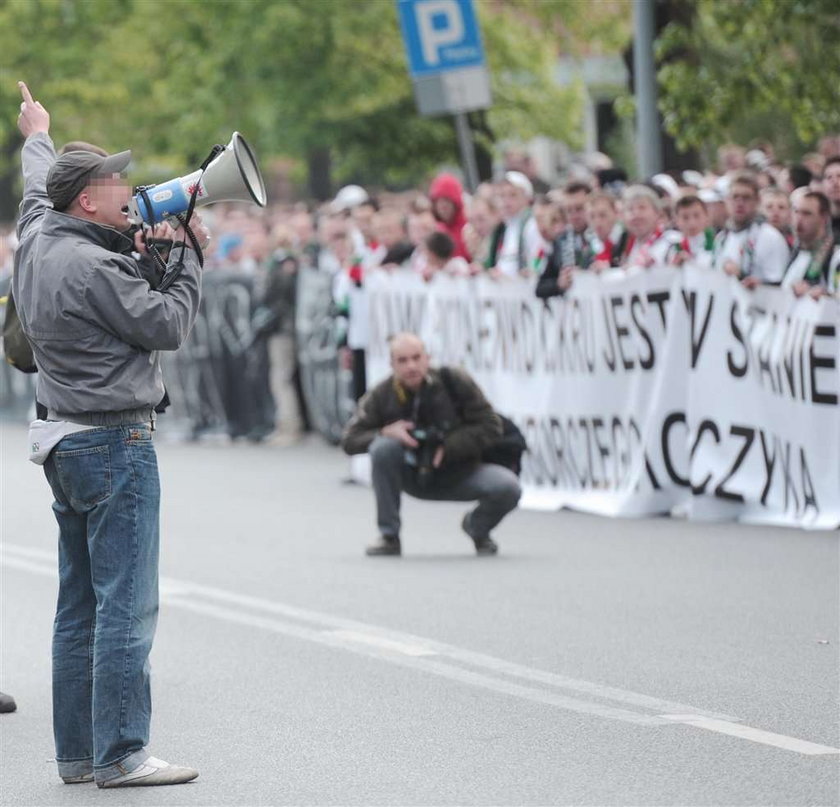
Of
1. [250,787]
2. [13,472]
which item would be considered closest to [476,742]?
[250,787]

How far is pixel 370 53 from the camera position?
29.8 meters

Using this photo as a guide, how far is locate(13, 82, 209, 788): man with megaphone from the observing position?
6.57 m

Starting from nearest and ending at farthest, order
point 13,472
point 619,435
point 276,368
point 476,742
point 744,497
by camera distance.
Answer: point 476,742, point 744,497, point 619,435, point 13,472, point 276,368

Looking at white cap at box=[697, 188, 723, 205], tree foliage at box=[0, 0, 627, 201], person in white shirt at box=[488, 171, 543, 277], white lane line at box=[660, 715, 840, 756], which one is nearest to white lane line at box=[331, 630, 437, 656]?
Result: white lane line at box=[660, 715, 840, 756]

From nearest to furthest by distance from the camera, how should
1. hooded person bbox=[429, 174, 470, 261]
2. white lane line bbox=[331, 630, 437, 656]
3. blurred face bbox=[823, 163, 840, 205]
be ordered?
white lane line bbox=[331, 630, 437, 656] < blurred face bbox=[823, 163, 840, 205] < hooded person bbox=[429, 174, 470, 261]

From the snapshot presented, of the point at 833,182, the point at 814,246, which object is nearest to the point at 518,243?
the point at 833,182

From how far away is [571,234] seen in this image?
1532cm

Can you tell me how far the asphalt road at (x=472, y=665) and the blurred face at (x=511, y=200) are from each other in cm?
289

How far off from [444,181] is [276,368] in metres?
3.96

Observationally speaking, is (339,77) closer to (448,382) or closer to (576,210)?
(576,210)

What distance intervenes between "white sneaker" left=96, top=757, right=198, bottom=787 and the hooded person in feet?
34.8

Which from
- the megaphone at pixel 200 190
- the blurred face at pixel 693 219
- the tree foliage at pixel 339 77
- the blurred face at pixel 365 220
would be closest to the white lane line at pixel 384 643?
the megaphone at pixel 200 190

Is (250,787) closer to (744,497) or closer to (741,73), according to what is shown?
(744,497)

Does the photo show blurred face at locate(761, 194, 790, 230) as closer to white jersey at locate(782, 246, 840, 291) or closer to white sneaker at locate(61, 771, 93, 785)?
white jersey at locate(782, 246, 840, 291)
